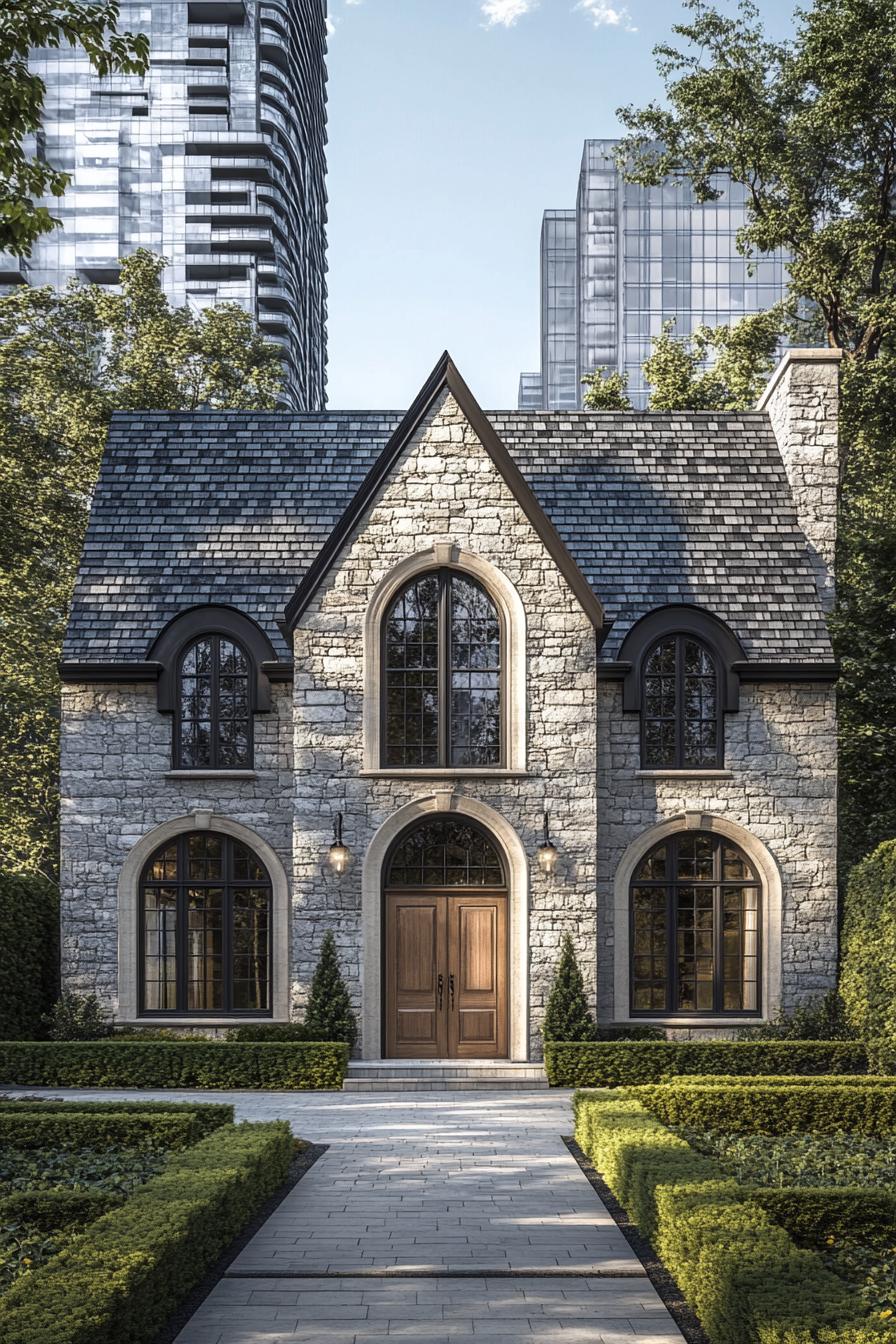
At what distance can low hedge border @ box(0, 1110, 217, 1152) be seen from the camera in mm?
11352

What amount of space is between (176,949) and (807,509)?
38.1ft

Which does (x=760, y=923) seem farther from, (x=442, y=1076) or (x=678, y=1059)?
(x=442, y=1076)

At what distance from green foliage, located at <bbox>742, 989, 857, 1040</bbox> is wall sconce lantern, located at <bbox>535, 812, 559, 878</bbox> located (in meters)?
3.60

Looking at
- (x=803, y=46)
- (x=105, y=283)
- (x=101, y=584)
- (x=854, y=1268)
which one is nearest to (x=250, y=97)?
(x=105, y=283)

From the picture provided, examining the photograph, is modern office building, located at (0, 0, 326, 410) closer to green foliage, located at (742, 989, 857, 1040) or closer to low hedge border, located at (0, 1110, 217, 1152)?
green foliage, located at (742, 989, 857, 1040)

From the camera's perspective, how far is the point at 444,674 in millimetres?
17625

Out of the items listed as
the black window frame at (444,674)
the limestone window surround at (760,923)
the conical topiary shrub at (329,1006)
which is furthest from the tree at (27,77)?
the limestone window surround at (760,923)

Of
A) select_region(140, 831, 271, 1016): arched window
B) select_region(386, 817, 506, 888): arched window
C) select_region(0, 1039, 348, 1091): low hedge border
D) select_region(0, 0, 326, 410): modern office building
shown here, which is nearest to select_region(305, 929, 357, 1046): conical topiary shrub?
select_region(0, 1039, 348, 1091): low hedge border

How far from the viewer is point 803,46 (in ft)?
86.5

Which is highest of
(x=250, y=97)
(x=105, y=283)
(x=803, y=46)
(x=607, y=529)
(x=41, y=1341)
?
(x=250, y=97)

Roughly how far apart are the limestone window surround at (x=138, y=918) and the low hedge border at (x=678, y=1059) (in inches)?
160

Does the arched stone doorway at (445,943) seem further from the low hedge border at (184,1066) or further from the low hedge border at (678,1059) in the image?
the low hedge border at (184,1066)

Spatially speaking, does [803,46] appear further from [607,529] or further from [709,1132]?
[709,1132]

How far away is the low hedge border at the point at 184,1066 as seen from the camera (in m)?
16.3
